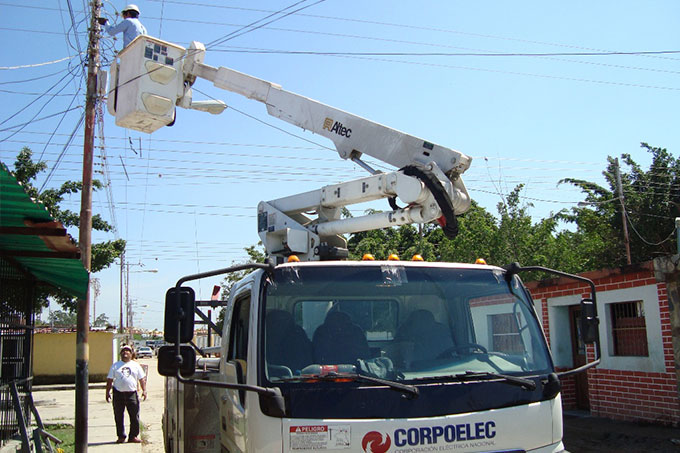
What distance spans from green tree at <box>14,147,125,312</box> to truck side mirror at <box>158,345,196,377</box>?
13.1 m

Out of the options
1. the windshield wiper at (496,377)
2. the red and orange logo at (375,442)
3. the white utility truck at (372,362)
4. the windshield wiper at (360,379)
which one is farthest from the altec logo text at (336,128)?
the red and orange logo at (375,442)

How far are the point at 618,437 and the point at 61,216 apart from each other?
14325 millimetres

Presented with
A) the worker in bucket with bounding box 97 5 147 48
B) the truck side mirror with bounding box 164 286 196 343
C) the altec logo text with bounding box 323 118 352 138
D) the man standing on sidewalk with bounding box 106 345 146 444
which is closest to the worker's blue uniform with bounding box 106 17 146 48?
the worker in bucket with bounding box 97 5 147 48

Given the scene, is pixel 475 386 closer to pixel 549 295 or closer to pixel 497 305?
pixel 497 305

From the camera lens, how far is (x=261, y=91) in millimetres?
9242

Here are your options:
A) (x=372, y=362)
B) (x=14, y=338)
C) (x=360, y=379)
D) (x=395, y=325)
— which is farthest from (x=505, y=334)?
(x=14, y=338)

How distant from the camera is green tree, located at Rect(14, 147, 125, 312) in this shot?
16.4 metres

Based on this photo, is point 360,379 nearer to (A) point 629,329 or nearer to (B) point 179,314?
(B) point 179,314

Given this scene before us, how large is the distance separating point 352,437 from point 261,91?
22.0ft

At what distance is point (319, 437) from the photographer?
11.2 ft

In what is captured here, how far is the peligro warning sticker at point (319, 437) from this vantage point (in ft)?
11.2

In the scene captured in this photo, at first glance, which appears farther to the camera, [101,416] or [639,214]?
[639,214]

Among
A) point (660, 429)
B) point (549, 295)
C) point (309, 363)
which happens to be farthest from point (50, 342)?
point (309, 363)

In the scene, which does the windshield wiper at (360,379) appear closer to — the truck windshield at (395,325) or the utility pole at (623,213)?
the truck windshield at (395,325)
